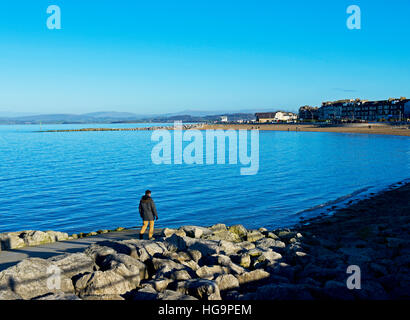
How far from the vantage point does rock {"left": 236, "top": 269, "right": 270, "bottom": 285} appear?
8.27 metres

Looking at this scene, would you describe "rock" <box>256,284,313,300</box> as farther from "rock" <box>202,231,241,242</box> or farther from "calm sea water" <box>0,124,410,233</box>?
"calm sea water" <box>0,124,410,233</box>

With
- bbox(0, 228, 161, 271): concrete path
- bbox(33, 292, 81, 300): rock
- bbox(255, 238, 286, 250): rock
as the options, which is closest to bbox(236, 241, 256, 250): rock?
bbox(255, 238, 286, 250): rock

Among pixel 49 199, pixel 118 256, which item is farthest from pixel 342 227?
pixel 49 199

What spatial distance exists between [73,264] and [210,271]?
313 cm

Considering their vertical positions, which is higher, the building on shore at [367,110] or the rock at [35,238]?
the building on shore at [367,110]

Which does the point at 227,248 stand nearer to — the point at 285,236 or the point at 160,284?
the point at 160,284

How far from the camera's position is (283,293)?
695 cm

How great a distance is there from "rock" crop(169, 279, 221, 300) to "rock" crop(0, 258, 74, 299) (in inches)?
86.3

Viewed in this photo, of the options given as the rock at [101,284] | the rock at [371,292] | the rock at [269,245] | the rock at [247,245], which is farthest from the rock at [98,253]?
the rock at [371,292]

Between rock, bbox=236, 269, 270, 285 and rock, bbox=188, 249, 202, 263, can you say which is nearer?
rock, bbox=236, 269, 270, 285

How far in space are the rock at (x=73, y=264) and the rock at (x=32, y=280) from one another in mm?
297

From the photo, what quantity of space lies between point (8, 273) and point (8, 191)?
2408 cm

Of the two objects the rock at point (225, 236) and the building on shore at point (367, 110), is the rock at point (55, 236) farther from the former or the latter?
the building on shore at point (367, 110)

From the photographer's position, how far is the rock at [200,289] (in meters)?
6.98
